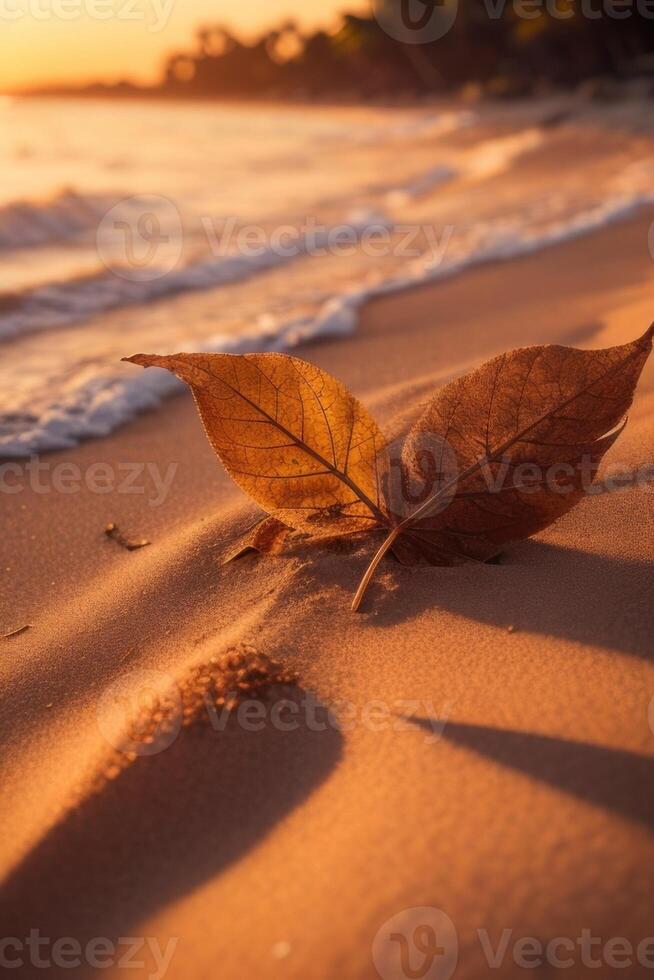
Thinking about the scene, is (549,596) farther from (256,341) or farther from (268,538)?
(256,341)

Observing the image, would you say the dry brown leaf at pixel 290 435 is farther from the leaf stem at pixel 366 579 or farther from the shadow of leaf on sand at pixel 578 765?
the shadow of leaf on sand at pixel 578 765

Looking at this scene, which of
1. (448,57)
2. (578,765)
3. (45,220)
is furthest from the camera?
(448,57)

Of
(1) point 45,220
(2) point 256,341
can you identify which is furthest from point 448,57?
(2) point 256,341

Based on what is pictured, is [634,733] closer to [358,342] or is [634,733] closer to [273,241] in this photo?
[358,342]

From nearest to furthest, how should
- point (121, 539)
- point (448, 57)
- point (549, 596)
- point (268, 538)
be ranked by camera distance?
point (549, 596), point (268, 538), point (121, 539), point (448, 57)

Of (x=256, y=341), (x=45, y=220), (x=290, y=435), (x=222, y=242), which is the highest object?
(x=45, y=220)

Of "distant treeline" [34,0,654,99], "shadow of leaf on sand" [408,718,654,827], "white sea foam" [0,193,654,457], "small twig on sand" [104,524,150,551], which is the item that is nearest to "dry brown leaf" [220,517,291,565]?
"small twig on sand" [104,524,150,551]
